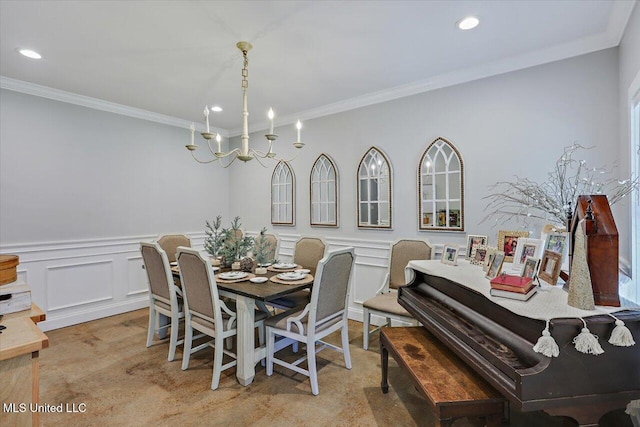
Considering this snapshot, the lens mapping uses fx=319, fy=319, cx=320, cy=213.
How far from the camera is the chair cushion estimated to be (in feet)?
8.85

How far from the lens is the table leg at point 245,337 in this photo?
2.39 meters

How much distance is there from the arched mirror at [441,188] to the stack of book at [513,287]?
168 cm

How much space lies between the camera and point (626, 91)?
2.18m

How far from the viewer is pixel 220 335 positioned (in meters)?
2.38

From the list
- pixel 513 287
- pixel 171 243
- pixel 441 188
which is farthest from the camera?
pixel 171 243

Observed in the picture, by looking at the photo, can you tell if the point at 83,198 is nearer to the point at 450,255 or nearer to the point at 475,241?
the point at 450,255

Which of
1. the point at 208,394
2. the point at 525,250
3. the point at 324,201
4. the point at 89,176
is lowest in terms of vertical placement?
the point at 208,394

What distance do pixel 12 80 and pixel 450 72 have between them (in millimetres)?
4333

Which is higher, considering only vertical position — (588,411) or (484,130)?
(484,130)

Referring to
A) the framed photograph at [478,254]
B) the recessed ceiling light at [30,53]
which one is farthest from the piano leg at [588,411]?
the recessed ceiling light at [30,53]

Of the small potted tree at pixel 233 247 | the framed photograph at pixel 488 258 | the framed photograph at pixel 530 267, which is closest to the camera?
the framed photograph at pixel 530 267

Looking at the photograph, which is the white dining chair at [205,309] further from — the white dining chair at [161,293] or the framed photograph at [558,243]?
the framed photograph at [558,243]

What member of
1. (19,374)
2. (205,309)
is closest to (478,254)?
(205,309)

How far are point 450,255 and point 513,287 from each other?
785mm
